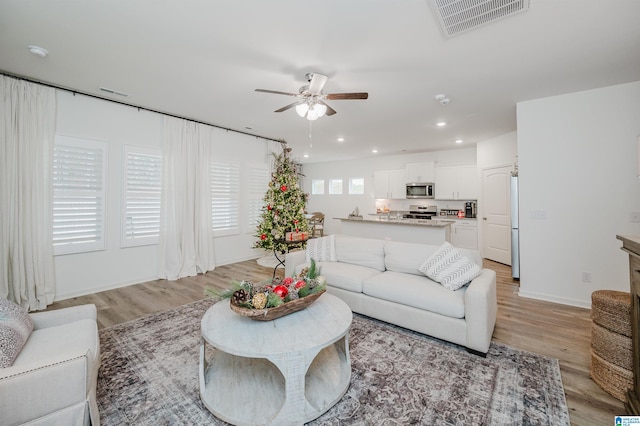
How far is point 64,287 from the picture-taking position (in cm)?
359

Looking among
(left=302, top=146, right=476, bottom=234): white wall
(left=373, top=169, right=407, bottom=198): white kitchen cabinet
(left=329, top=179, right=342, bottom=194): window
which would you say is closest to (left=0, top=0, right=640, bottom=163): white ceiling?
(left=302, top=146, right=476, bottom=234): white wall

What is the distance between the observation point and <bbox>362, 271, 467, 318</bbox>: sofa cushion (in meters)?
2.36

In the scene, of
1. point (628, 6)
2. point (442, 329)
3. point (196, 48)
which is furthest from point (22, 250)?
point (628, 6)

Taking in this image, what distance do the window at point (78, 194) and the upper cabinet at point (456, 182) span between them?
723 centimetres

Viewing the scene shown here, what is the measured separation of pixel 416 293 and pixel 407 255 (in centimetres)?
70

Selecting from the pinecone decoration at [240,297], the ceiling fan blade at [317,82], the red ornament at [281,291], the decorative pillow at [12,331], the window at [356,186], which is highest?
the ceiling fan blade at [317,82]

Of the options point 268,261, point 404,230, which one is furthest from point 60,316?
point 404,230

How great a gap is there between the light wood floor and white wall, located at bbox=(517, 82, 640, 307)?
0.46m

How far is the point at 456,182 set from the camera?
675 centimetres

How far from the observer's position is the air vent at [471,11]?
1.85m

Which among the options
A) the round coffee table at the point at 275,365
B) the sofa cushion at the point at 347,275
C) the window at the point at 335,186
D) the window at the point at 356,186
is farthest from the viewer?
the window at the point at 335,186

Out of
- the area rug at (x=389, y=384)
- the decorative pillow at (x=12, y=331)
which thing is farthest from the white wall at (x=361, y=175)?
the decorative pillow at (x=12, y=331)

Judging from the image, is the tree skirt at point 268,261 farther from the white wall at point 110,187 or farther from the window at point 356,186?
the window at point 356,186

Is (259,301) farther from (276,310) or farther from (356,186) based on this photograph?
(356,186)
